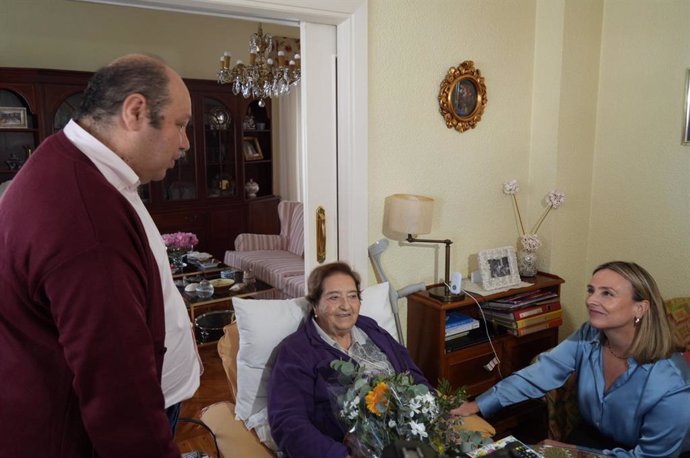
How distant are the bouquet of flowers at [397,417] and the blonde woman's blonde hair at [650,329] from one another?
0.74m

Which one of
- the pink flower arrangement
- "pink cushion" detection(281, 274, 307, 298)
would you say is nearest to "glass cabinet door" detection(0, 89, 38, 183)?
the pink flower arrangement

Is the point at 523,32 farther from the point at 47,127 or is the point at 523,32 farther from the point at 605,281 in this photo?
the point at 47,127

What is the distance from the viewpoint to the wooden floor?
2.65m

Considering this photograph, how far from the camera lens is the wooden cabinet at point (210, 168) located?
4.77 m

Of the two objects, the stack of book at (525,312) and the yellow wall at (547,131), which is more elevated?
the yellow wall at (547,131)

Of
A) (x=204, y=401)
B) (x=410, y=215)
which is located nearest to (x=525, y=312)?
(x=410, y=215)

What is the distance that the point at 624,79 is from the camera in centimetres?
292

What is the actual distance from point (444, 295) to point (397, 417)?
1.36 meters

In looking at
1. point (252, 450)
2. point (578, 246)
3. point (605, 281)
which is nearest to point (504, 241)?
point (578, 246)

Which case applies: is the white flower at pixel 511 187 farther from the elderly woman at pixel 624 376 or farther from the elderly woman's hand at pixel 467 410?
the elderly woman's hand at pixel 467 410

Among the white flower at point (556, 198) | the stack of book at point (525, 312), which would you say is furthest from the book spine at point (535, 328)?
the white flower at point (556, 198)

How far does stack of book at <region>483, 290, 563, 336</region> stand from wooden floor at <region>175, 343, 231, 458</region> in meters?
1.51

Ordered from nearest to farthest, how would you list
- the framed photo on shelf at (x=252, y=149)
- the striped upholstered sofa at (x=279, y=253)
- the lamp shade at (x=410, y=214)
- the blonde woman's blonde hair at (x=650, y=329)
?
1. the blonde woman's blonde hair at (x=650, y=329)
2. the lamp shade at (x=410, y=214)
3. the striped upholstered sofa at (x=279, y=253)
4. the framed photo on shelf at (x=252, y=149)

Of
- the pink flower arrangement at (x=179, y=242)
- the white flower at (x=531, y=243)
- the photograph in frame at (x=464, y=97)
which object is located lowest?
the pink flower arrangement at (x=179, y=242)
